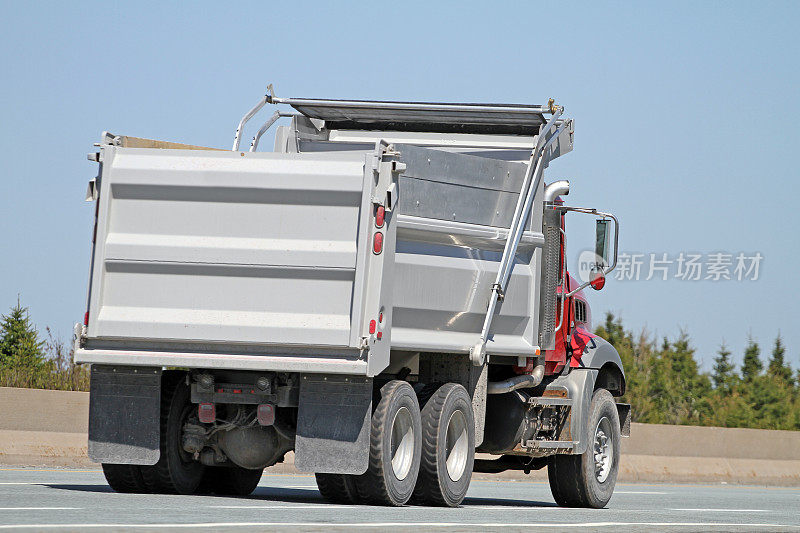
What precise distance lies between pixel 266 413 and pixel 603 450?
16.0ft

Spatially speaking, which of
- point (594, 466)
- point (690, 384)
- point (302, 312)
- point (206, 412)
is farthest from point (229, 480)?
point (690, 384)

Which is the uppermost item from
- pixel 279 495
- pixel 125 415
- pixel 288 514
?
pixel 125 415

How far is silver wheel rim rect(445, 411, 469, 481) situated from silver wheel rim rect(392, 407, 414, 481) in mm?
601

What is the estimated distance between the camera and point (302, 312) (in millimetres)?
10750

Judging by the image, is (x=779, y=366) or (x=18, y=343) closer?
(x=18, y=343)

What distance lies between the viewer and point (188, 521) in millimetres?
8438

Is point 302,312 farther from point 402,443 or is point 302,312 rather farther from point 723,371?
point 723,371

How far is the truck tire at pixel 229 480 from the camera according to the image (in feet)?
41.9

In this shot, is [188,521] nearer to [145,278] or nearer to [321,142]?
[145,278]

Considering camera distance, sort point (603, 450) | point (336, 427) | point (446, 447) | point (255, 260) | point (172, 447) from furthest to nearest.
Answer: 1. point (603, 450)
2. point (446, 447)
3. point (172, 447)
4. point (255, 260)
5. point (336, 427)

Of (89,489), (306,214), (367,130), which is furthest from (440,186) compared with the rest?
(89,489)

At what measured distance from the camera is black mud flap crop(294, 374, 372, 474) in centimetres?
1067

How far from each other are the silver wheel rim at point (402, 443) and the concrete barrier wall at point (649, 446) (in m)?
6.70

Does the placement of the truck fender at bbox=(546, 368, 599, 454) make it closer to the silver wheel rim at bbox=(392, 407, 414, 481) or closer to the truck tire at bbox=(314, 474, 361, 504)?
the silver wheel rim at bbox=(392, 407, 414, 481)
